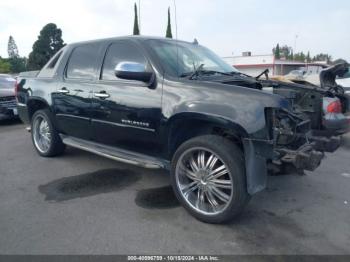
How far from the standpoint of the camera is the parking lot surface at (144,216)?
2.77 meters

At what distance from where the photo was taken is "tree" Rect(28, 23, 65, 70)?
30.6 meters

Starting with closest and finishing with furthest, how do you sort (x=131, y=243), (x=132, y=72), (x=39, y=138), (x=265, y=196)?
(x=131, y=243), (x=132, y=72), (x=265, y=196), (x=39, y=138)

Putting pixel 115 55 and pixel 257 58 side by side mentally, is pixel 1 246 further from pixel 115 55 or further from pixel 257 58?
pixel 257 58

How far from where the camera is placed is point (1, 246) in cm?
274

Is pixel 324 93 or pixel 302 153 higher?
pixel 324 93

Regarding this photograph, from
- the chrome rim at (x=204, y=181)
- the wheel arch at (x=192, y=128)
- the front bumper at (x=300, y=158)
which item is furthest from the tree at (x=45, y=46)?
the front bumper at (x=300, y=158)

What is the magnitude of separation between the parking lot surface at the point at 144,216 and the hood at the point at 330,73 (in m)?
1.28

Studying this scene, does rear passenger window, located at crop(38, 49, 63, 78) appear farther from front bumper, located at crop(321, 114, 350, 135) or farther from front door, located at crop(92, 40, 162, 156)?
front bumper, located at crop(321, 114, 350, 135)

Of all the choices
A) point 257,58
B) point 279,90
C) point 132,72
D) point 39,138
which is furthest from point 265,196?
point 257,58

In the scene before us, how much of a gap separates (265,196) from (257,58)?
116 feet

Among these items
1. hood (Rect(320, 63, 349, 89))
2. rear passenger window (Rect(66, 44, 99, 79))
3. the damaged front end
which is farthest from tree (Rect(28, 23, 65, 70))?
the damaged front end

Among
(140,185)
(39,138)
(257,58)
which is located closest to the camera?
(140,185)

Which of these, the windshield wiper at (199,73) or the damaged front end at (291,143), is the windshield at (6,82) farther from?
the damaged front end at (291,143)

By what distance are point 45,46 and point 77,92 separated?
2949 cm
